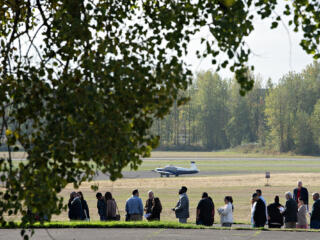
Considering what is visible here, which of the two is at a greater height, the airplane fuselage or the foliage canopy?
the foliage canopy

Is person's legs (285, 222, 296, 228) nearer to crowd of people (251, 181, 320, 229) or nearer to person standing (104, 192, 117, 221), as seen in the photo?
crowd of people (251, 181, 320, 229)

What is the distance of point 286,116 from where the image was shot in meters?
130

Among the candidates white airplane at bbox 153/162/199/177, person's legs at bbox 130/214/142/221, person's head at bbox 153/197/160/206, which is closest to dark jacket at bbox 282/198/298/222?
person's head at bbox 153/197/160/206

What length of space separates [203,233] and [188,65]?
32.5 ft

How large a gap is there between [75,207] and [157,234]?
382cm

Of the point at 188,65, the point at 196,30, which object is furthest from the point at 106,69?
the point at 196,30

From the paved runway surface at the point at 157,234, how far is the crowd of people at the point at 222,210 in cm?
115

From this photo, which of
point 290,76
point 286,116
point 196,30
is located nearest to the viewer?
point 196,30

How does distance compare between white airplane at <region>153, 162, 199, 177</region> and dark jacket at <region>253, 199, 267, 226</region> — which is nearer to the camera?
dark jacket at <region>253, 199, 267, 226</region>

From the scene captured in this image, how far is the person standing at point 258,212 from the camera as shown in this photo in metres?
19.8

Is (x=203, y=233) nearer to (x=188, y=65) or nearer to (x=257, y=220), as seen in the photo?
(x=257, y=220)

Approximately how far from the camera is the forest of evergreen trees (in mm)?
126938

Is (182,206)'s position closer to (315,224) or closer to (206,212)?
(206,212)

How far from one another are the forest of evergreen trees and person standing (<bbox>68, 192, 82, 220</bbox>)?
326ft
